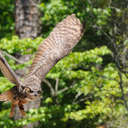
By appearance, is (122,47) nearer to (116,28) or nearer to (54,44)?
(116,28)

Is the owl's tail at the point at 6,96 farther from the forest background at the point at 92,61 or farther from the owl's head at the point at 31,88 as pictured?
the forest background at the point at 92,61

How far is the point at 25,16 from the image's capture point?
752 centimetres

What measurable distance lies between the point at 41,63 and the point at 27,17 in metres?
4.02

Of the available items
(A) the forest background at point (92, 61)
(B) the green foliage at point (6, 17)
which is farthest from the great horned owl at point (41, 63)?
(B) the green foliage at point (6, 17)

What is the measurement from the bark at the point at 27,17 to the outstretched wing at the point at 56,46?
3223 millimetres

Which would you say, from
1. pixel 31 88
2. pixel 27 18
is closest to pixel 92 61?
pixel 31 88

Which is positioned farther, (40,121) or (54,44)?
(40,121)

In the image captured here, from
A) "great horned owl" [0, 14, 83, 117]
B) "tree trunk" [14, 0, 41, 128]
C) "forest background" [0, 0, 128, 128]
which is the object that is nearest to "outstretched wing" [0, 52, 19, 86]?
"great horned owl" [0, 14, 83, 117]

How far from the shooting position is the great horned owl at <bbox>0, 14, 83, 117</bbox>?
134 inches

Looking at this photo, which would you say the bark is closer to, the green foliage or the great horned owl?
the green foliage

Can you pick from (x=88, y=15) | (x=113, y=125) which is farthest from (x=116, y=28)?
(x=113, y=125)

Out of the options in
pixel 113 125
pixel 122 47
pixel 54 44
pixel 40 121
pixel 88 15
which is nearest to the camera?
pixel 54 44

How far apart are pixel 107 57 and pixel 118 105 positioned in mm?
2312

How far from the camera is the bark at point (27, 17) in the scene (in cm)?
740
